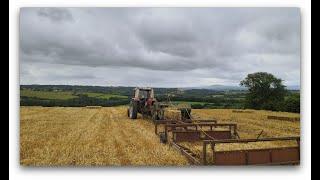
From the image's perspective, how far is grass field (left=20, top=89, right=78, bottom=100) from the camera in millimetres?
7383

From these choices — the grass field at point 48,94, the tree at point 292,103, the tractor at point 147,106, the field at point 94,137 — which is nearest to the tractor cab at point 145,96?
the tractor at point 147,106

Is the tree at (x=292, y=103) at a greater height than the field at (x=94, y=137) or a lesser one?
greater

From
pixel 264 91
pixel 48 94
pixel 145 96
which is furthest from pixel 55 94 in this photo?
pixel 145 96

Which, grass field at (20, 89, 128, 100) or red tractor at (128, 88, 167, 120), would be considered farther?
red tractor at (128, 88, 167, 120)

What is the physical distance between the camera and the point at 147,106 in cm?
1199

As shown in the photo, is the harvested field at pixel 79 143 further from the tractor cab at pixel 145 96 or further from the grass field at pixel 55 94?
the tractor cab at pixel 145 96

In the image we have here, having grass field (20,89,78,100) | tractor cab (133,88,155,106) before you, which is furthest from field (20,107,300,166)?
tractor cab (133,88,155,106)

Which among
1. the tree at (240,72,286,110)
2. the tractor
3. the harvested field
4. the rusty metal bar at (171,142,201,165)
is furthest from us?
the tractor

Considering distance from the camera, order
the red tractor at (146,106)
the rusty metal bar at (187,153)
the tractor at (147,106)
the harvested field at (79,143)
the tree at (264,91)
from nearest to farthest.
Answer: the rusty metal bar at (187,153), the harvested field at (79,143), the tree at (264,91), the tractor at (147,106), the red tractor at (146,106)

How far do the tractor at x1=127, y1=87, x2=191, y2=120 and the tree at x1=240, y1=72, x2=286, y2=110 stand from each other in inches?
85.8

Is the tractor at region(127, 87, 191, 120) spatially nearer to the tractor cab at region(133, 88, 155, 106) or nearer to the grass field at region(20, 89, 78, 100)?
the tractor cab at region(133, 88, 155, 106)

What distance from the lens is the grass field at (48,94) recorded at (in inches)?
291

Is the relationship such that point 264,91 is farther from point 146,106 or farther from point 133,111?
point 133,111

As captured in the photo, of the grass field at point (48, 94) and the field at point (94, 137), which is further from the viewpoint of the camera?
the grass field at point (48, 94)
